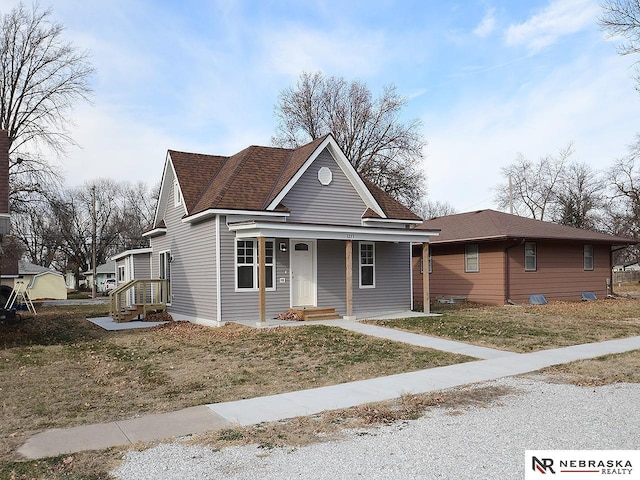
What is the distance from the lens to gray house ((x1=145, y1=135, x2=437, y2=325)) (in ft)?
52.2

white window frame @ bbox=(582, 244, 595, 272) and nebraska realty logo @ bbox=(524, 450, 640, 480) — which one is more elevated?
white window frame @ bbox=(582, 244, 595, 272)

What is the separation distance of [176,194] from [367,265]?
24.0 feet

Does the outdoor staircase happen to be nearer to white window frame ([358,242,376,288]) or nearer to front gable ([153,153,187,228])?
A: white window frame ([358,242,376,288])

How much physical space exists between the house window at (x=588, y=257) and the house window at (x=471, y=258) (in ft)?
19.7

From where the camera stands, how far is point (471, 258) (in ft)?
77.1

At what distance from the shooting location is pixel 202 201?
17.8 meters

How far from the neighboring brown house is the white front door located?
26.7ft

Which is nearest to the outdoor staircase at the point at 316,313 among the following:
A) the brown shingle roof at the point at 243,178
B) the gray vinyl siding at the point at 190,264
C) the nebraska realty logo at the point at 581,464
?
the gray vinyl siding at the point at 190,264

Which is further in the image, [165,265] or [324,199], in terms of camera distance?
[165,265]

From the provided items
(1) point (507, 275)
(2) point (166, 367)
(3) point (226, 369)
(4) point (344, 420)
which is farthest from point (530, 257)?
(4) point (344, 420)

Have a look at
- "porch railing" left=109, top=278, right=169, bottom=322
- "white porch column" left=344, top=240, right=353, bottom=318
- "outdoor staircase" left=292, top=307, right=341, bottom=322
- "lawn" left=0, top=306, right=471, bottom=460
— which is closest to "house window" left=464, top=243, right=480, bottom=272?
"white porch column" left=344, top=240, right=353, bottom=318

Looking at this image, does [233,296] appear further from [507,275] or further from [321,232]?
[507,275]

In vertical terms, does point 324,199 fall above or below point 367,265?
above

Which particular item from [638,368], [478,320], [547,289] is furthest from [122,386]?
[547,289]
